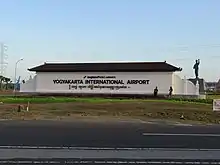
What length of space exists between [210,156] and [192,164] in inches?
54.2

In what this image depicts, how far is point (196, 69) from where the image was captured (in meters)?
78.8

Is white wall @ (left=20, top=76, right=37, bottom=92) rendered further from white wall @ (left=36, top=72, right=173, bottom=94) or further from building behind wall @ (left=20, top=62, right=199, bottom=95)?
white wall @ (left=36, top=72, right=173, bottom=94)

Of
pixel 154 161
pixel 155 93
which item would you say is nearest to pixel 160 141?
pixel 154 161

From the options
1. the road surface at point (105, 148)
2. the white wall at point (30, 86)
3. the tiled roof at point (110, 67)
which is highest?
the tiled roof at point (110, 67)

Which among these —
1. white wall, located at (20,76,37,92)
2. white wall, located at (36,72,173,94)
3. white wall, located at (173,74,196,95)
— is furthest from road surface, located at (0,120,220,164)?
white wall, located at (20,76,37,92)

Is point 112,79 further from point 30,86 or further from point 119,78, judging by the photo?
point 30,86

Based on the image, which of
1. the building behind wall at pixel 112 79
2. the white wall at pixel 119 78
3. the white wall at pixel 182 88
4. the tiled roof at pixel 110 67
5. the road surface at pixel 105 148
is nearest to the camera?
the road surface at pixel 105 148

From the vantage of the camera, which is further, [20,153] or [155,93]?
[155,93]

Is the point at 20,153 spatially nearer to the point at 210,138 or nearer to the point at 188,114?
the point at 210,138

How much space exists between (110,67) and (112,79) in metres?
1.86

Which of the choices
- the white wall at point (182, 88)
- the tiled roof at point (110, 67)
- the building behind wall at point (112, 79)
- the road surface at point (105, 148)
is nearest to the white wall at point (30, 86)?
the building behind wall at point (112, 79)

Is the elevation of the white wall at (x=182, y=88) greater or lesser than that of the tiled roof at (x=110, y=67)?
lesser

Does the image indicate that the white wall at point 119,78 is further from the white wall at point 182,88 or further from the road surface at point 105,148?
the road surface at point 105,148

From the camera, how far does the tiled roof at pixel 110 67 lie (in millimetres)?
57216
